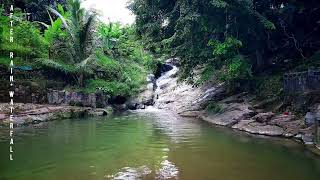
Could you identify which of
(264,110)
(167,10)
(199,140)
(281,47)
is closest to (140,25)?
(167,10)

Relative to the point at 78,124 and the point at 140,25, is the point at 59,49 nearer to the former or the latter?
the point at 140,25

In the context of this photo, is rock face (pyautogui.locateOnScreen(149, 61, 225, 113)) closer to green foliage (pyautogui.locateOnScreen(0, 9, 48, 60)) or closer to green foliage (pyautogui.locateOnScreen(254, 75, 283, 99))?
green foliage (pyautogui.locateOnScreen(254, 75, 283, 99))

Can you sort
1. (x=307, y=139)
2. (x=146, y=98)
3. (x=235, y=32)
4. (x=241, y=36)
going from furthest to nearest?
(x=146, y=98), (x=241, y=36), (x=235, y=32), (x=307, y=139)

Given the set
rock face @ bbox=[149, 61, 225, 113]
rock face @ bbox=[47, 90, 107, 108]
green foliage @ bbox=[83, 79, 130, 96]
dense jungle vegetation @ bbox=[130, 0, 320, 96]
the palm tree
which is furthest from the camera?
green foliage @ bbox=[83, 79, 130, 96]

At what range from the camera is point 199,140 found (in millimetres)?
13016

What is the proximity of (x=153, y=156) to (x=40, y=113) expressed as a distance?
10.9 m

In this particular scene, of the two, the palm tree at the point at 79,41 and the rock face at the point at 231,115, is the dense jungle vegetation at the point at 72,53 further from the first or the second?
the rock face at the point at 231,115

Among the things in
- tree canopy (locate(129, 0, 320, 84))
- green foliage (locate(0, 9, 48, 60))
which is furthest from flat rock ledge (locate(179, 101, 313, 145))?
green foliage (locate(0, 9, 48, 60))

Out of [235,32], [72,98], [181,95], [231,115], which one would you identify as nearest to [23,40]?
[72,98]

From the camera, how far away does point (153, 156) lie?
33.8 feet

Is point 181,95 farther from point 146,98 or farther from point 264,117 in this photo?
point 264,117

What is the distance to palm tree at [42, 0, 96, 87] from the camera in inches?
992

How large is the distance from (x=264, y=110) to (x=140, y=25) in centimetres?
1139

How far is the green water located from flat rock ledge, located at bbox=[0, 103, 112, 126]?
237cm
